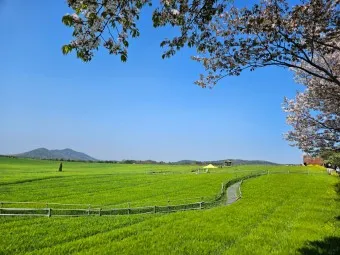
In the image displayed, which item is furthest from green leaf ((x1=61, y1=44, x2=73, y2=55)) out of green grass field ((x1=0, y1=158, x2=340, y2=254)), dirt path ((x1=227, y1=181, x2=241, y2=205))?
dirt path ((x1=227, y1=181, x2=241, y2=205))

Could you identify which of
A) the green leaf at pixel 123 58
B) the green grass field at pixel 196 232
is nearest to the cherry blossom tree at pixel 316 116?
the green grass field at pixel 196 232

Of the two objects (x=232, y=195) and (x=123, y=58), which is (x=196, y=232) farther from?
(x=232, y=195)

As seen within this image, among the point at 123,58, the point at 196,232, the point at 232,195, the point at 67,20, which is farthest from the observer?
the point at 232,195

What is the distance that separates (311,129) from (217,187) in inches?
1303

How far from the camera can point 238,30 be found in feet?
53.5

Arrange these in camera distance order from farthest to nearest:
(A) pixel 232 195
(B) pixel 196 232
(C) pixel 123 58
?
(A) pixel 232 195 < (B) pixel 196 232 < (C) pixel 123 58

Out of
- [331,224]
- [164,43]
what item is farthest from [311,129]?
[164,43]

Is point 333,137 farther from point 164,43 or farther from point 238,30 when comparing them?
point 164,43

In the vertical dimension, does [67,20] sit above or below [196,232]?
above

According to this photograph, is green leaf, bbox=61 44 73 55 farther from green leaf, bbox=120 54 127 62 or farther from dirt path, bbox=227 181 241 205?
dirt path, bbox=227 181 241 205

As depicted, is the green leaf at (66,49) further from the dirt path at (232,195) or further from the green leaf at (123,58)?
the dirt path at (232,195)

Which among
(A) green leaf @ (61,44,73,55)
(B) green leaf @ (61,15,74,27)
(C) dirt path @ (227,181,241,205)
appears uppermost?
(B) green leaf @ (61,15,74,27)

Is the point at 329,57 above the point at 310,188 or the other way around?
above

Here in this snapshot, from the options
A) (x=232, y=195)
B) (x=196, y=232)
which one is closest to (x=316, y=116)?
(x=196, y=232)
